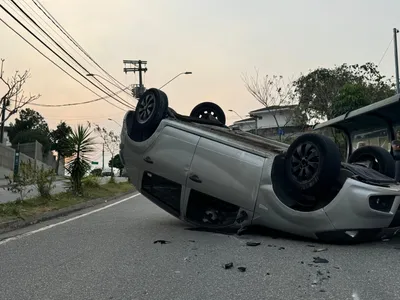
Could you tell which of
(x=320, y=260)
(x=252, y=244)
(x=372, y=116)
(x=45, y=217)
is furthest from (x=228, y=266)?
(x=45, y=217)

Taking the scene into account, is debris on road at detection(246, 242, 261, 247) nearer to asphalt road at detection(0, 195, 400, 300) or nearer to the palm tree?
asphalt road at detection(0, 195, 400, 300)

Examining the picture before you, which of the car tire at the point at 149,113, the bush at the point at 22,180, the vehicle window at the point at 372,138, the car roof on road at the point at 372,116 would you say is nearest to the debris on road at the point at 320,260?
the car roof on road at the point at 372,116

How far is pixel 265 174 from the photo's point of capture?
21.1 feet

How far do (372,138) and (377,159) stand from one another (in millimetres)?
1283

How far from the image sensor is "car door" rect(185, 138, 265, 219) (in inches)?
259

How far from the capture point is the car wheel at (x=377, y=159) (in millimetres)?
7219

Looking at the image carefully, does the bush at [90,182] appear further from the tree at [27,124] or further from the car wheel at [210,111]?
the tree at [27,124]

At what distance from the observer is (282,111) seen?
40.9 m

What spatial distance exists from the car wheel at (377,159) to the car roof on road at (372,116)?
1.89ft

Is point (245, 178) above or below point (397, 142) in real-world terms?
below

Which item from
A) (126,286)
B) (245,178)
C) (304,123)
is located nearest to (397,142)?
(245,178)

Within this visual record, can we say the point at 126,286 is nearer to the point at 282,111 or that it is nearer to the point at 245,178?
the point at 245,178

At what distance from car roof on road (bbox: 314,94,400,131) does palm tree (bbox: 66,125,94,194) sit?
27.4 feet

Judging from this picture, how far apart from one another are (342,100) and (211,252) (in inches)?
817
